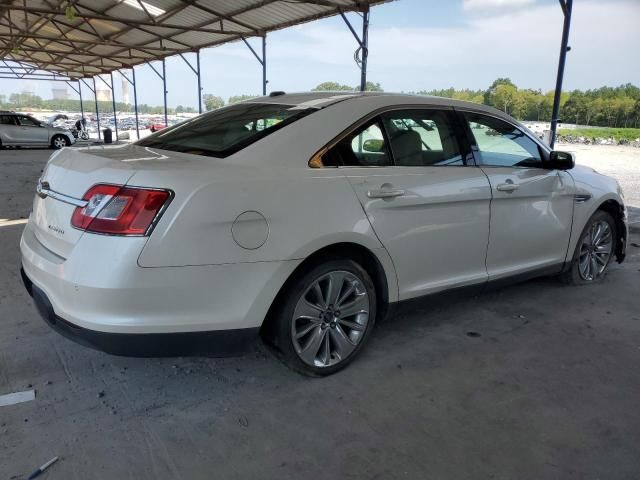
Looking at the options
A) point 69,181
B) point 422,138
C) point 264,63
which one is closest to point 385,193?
point 422,138

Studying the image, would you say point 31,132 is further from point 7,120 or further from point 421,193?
point 421,193

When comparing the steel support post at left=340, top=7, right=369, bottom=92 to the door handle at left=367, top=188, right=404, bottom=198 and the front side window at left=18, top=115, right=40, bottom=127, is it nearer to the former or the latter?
the door handle at left=367, top=188, right=404, bottom=198

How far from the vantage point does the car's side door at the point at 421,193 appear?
9.01 feet

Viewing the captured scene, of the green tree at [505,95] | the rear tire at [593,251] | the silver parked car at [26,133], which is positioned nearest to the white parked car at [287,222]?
the rear tire at [593,251]

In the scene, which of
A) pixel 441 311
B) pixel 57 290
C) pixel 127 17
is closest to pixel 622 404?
pixel 441 311

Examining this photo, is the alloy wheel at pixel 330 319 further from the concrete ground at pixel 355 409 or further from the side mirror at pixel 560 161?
the side mirror at pixel 560 161

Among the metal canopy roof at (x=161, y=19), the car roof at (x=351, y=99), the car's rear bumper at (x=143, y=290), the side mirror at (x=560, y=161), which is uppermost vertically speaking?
the metal canopy roof at (x=161, y=19)

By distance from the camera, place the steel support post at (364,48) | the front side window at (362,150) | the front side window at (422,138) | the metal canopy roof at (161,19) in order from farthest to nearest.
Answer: the metal canopy roof at (161,19) → the steel support post at (364,48) → the front side window at (422,138) → the front side window at (362,150)

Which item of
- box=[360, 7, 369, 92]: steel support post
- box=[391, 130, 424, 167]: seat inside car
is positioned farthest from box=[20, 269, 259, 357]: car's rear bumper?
box=[360, 7, 369, 92]: steel support post

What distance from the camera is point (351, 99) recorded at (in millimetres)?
2928

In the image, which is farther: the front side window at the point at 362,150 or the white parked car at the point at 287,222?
the front side window at the point at 362,150

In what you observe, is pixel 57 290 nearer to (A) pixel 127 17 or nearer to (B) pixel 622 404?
(B) pixel 622 404

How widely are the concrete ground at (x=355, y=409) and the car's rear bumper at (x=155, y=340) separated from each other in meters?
0.36

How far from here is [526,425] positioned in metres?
2.38
